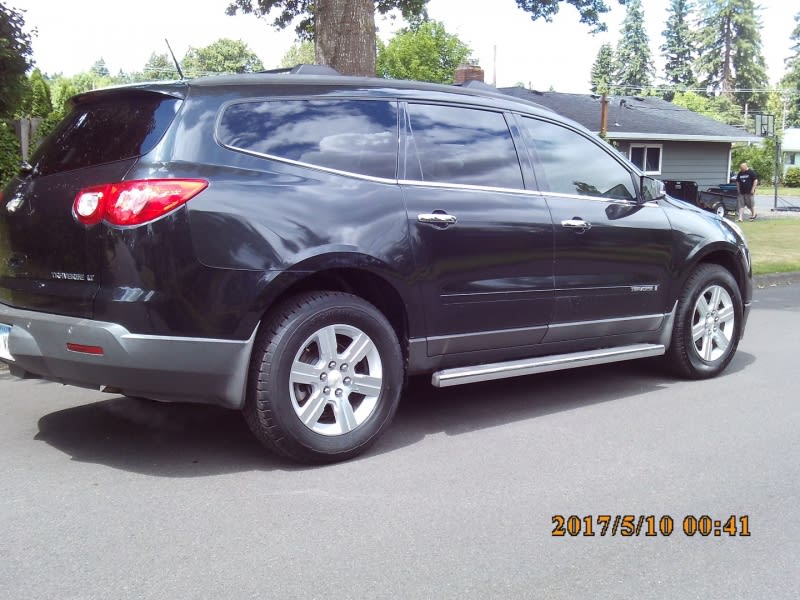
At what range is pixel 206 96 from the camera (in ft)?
13.2

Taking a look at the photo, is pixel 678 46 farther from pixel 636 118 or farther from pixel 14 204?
pixel 14 204

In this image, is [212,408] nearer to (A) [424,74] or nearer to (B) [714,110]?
(A) [424,74]

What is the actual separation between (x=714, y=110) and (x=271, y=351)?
7865cm

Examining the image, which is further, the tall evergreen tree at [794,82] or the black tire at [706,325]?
the tall evergreen tree at [794,82]

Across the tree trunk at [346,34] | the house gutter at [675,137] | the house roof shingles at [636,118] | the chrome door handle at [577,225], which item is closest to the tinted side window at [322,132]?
the chrome door handle at [577,225]

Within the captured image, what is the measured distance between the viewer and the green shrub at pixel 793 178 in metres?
60.7

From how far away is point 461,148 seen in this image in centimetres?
486

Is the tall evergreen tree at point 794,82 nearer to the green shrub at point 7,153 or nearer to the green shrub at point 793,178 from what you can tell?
the green shrub at point 793,178

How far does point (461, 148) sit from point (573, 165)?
94 centimetres

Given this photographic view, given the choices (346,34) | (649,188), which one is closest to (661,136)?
(346,34)

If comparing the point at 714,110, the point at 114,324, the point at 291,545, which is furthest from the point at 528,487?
the point at 714,110

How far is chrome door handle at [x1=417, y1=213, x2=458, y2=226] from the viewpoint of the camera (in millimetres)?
4480

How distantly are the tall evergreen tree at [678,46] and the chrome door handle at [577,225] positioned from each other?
8924 cm

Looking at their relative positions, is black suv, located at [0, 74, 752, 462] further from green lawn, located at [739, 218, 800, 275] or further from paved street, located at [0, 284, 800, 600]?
green lawn, located at [739, 218, 800, 275]
